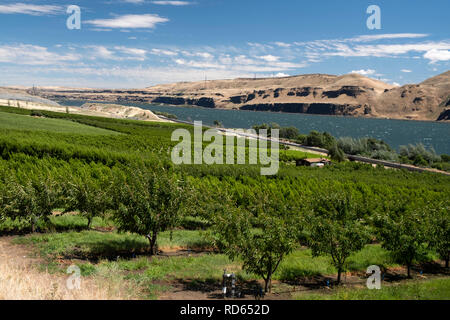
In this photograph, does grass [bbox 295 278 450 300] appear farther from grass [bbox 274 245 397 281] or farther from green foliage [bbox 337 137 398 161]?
green foliage [bbox 337 137 398 161]

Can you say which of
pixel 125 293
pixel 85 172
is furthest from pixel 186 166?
pixel 125 293

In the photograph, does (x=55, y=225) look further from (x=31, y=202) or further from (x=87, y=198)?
(x=87, y=198)

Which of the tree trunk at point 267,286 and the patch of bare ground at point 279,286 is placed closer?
the patch of bare ground at point 279,286

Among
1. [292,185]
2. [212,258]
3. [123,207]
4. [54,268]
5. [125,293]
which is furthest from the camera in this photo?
[292,185]

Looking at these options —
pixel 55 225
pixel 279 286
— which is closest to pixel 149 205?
pixel 279 286

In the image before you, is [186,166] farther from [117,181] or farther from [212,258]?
[212,258]

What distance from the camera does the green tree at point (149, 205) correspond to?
699 inches

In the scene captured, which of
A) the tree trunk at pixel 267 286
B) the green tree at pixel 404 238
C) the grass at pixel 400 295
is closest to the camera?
the grass at pixel 400 295

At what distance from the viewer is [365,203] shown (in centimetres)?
3027

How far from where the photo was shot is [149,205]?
703 inches

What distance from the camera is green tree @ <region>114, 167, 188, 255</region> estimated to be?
17.8m

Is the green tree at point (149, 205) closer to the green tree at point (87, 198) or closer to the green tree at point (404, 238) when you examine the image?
the green tree at point (87, 198)

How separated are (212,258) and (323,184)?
71.3 feet

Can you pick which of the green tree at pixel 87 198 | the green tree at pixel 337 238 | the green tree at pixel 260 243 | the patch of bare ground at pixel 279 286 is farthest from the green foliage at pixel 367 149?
the green tree at pixel 260 243
